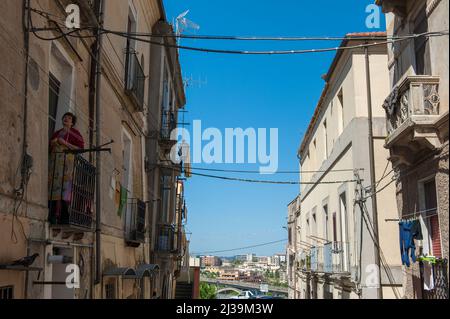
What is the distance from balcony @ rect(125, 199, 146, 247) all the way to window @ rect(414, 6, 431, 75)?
6.30 m

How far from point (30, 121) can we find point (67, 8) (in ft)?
7.14

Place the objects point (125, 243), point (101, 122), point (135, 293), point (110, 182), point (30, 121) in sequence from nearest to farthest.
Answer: point (30, 121) → point (101, 122) → point (110, 182) → point (125, 243) → point (135, 293)

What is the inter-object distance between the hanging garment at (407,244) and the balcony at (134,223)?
17.7 feet

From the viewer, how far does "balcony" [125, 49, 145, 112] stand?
10.7 metres

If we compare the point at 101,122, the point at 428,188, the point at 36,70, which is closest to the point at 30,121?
the point at 36,70

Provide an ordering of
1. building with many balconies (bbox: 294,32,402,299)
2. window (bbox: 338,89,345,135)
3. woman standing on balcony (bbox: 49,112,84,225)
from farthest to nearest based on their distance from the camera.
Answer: window (bbox: 338,89,345,135)
building with many balconies (bbox: 294,32,402,299)
woman standing on balcony (bbox: 49,112,84,225)

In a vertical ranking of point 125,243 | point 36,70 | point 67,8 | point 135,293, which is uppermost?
point 67,8

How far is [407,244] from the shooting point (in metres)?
8.94

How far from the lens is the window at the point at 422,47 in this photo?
8.65 metres

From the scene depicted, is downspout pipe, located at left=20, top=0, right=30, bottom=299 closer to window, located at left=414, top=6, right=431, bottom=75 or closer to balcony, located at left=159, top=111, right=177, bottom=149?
window, located at left=414, top=6, right=431, bottom=75

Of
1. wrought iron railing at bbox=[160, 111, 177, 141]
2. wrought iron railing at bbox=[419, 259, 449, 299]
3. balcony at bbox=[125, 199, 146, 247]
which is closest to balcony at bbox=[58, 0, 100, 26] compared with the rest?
balcony at bbox=[125, 199, 146, 247]
